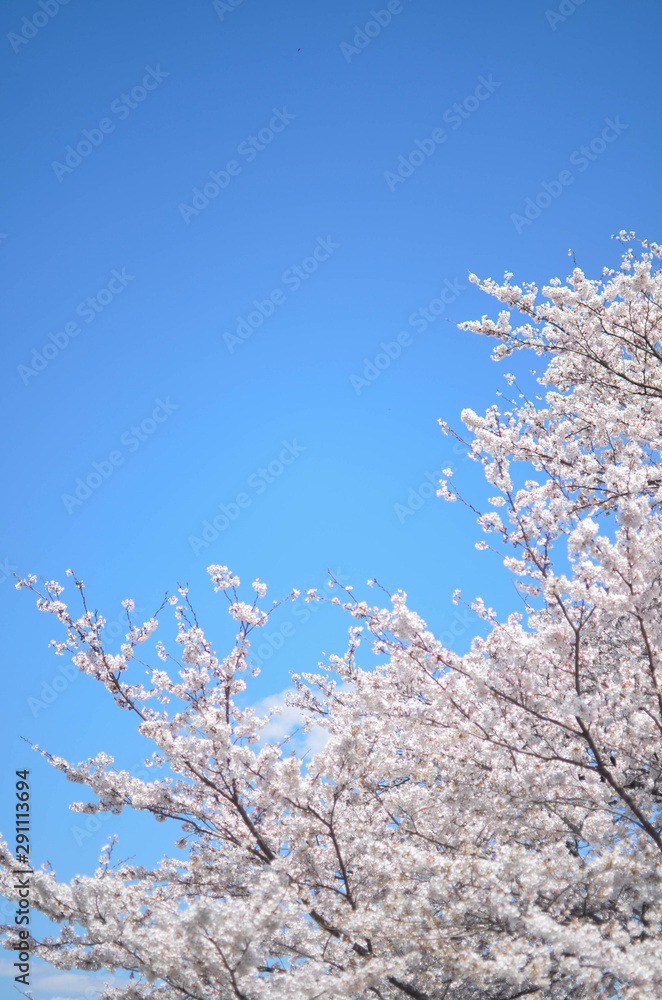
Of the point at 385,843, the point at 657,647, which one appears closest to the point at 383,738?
the point at 385,843

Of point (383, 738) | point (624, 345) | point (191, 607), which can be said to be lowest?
point (383, 738)

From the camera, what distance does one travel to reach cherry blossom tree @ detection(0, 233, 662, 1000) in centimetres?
506

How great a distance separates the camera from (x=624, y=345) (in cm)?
896

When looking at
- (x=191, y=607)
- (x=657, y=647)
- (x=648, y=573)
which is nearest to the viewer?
(x=648, y=573)

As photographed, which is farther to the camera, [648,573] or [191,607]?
[191,607]

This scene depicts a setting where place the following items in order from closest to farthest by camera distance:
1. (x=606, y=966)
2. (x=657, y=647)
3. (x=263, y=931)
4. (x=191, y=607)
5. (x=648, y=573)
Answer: (x=606, y=966) < (x=263, y=931) < (x=648, y=573) < (x=657, y=647) < (x=191, y=607)

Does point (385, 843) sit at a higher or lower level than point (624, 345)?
lower

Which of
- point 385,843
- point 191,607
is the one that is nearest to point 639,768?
point 385,843

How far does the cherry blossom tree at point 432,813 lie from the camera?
506 cm

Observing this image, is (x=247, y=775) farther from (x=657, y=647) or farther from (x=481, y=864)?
(x=657, y=647)

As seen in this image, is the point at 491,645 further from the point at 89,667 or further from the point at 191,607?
the point at 89,667

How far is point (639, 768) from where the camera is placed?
19.6 feet

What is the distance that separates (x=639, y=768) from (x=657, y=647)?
1.10m

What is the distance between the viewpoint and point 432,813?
666 centimetres
